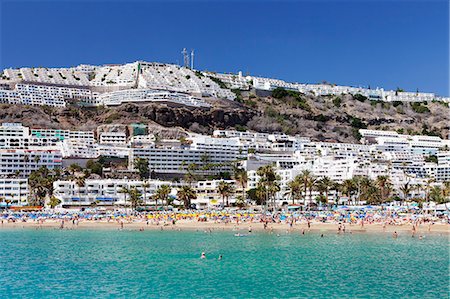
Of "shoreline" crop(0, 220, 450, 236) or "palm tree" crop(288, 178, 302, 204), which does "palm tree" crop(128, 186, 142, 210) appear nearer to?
"shoreline" crop(0, 220, 450, 236)

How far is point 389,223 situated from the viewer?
56.1m

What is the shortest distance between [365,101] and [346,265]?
130355mm

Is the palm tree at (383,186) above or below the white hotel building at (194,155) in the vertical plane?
below

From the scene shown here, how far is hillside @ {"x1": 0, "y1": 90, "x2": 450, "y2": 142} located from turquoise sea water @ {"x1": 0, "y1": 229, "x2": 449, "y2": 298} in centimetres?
6669

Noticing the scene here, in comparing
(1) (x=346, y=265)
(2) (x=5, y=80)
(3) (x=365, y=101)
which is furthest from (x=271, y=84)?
(1) (x=346, y=265)

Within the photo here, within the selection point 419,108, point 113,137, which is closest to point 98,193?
point 113,137

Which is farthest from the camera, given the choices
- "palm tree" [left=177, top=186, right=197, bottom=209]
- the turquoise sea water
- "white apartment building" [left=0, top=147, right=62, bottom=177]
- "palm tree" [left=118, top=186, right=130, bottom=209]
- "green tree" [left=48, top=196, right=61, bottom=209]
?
"white apartment building" [left=0, top=147, right=62, bottom=177]

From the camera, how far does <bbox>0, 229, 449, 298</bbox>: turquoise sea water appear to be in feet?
86.5

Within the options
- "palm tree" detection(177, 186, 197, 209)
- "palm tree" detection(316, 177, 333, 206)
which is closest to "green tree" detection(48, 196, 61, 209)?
"palm tree" detection(177, 186, 197, 209)

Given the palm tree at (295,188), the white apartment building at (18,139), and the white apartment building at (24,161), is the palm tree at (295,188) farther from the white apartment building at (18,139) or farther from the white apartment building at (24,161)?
the white apartment building at (18,139)

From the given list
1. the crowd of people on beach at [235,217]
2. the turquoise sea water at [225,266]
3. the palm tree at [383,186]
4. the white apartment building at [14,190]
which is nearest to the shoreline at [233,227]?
the crowd of people on beach at [235,217]

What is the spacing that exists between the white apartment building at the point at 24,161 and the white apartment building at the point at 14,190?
8.71 meters

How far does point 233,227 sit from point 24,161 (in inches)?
1766

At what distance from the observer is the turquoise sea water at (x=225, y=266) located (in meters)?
26.4
